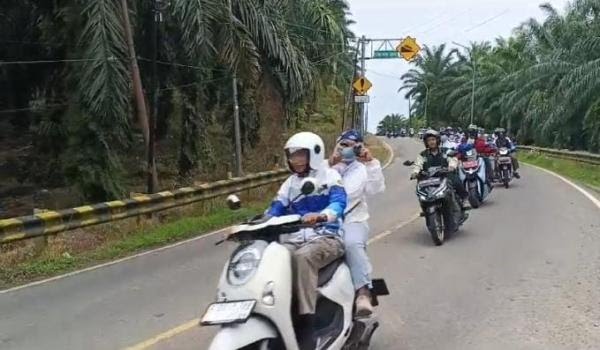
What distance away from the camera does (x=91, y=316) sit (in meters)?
7.50

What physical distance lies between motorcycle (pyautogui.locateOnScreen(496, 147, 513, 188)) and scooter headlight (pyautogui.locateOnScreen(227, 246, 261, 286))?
17022 mm

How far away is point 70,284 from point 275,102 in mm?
16864

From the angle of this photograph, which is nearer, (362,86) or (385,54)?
(362,86)

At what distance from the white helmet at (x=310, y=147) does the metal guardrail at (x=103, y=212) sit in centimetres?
642

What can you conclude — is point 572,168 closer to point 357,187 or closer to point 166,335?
point 357,187

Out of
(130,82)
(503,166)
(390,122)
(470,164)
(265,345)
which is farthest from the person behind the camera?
(390,122)

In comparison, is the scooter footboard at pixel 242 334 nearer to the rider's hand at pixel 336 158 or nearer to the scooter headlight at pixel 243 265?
the scooter headlight at pixel 243 265

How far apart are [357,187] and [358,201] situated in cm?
14

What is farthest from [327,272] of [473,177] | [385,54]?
[385,54]

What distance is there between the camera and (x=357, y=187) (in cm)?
673

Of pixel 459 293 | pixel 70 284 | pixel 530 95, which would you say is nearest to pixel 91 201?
pixel 70 284

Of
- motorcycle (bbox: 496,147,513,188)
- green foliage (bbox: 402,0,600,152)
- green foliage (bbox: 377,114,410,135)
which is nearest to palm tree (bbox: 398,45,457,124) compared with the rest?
green foliage (bbox: 402,0,600,152)

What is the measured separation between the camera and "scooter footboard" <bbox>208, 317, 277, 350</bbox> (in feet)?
14.1

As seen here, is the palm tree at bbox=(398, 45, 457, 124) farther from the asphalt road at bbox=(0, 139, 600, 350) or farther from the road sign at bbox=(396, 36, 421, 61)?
the asphalt road at bbox=(0, 139, 600, 350)
